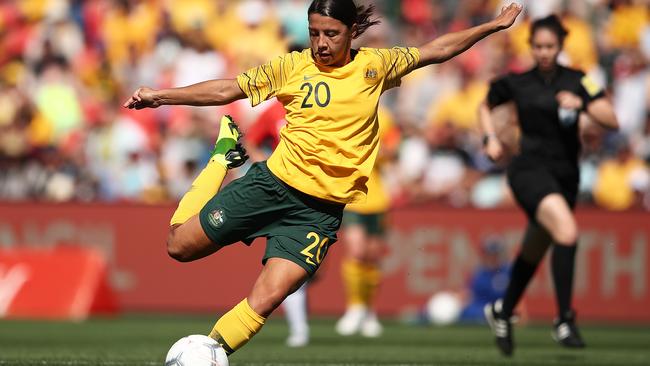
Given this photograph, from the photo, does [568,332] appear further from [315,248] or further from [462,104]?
[462,104]

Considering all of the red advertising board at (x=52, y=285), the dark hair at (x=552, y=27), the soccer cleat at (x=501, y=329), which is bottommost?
the red advertising board at (x=52, y=285)

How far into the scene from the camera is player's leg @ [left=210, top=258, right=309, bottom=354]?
764cm

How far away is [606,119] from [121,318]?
25.0ft

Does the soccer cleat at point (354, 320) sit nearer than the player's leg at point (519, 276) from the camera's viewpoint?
No

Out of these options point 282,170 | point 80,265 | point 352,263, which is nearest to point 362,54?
point 282,170

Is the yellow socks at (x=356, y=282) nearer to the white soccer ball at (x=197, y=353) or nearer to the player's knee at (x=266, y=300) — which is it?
the player's knee at (x=266, y=300)

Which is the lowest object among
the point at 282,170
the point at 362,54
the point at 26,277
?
the point at 26,277

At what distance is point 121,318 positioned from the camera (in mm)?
16547

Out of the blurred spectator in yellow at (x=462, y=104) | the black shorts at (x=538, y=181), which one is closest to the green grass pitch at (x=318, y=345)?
the black shorts at (x=538, y=181)

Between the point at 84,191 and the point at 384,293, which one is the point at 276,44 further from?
the point at 384,293

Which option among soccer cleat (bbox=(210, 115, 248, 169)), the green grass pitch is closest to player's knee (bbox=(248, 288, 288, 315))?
soccer cleat (bbox=(210, 115, 248, 169))

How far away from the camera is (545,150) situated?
37.3 feet

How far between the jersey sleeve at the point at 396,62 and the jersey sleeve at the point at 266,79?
1.74 feet

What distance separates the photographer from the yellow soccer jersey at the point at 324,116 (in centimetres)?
Answer: 777
